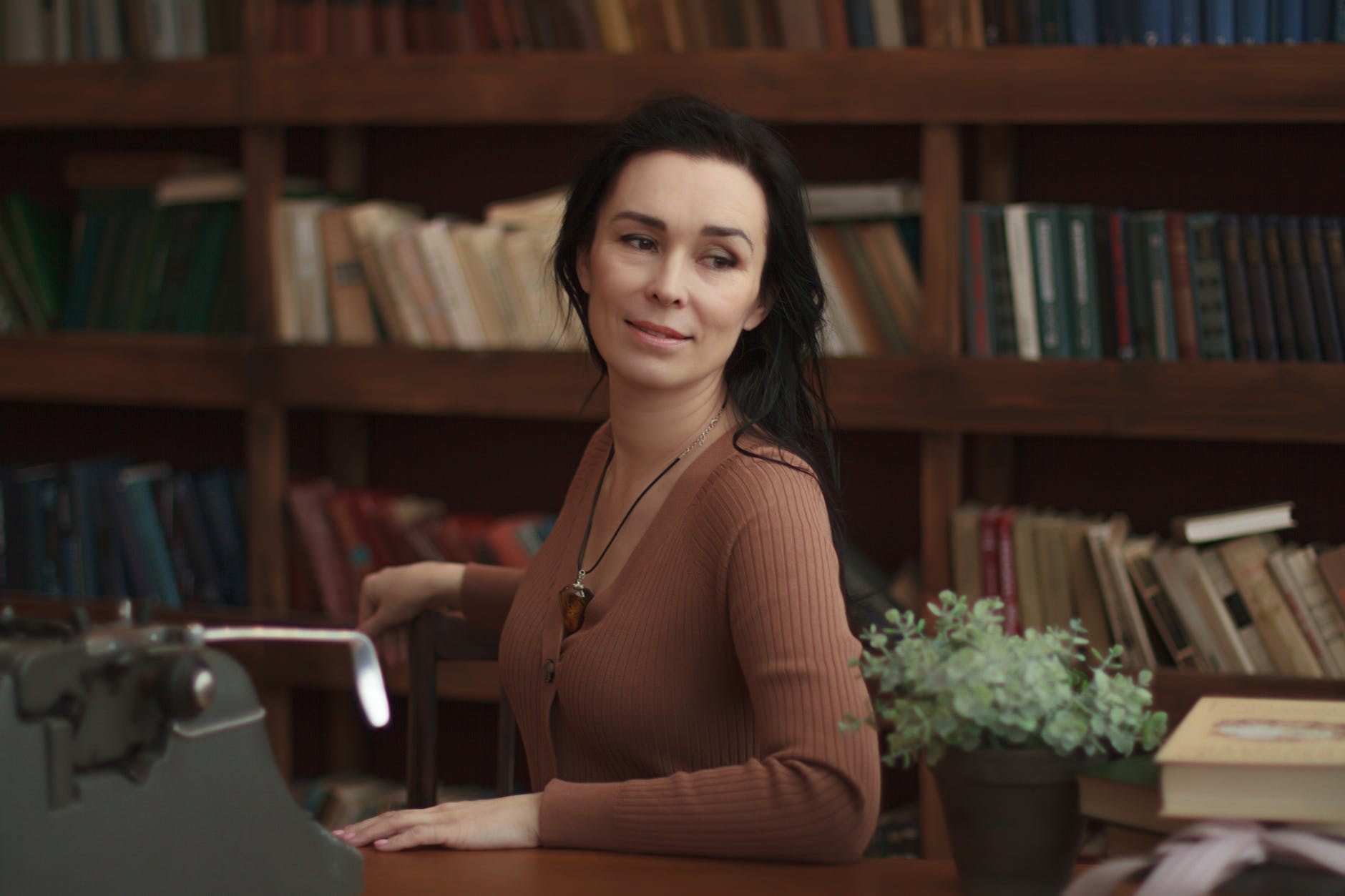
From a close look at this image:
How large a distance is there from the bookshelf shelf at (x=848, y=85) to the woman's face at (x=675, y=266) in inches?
37.3

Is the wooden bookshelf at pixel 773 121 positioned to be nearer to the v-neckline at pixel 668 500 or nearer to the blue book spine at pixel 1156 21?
the blue book spine at pixel 1156 21

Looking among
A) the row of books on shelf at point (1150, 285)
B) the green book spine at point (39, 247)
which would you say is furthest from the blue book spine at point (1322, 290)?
the green book spine at point (39, 247)

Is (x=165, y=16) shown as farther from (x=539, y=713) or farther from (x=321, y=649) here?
(x=539, y=713)

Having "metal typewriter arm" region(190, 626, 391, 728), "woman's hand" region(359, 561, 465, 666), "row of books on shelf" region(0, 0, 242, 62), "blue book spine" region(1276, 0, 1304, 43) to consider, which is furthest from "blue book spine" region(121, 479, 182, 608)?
"blue book spine" region(1276, 0, 1304, 43)

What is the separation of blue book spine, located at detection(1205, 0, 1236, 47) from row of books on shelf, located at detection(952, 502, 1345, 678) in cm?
75

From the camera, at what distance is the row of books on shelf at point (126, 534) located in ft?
9.05

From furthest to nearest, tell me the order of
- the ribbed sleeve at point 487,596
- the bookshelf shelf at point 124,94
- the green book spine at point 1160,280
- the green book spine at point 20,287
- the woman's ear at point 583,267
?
the green book spine at point 20,287 → the bookshelf shelf at point 124,94 → the green book spine at point 1160,280 → the ribbed sleeve at point 487,596 → the woman's ear at point 583,267

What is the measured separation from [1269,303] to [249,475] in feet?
6.20

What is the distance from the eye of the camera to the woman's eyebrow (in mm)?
1365

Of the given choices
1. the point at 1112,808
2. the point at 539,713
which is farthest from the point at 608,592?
the point at 1112,808

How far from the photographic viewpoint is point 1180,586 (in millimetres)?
2199

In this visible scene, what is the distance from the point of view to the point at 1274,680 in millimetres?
2141

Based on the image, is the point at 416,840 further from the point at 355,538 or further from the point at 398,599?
the point at 355,538

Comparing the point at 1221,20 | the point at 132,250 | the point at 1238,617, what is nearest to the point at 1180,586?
the point at 1238,617
